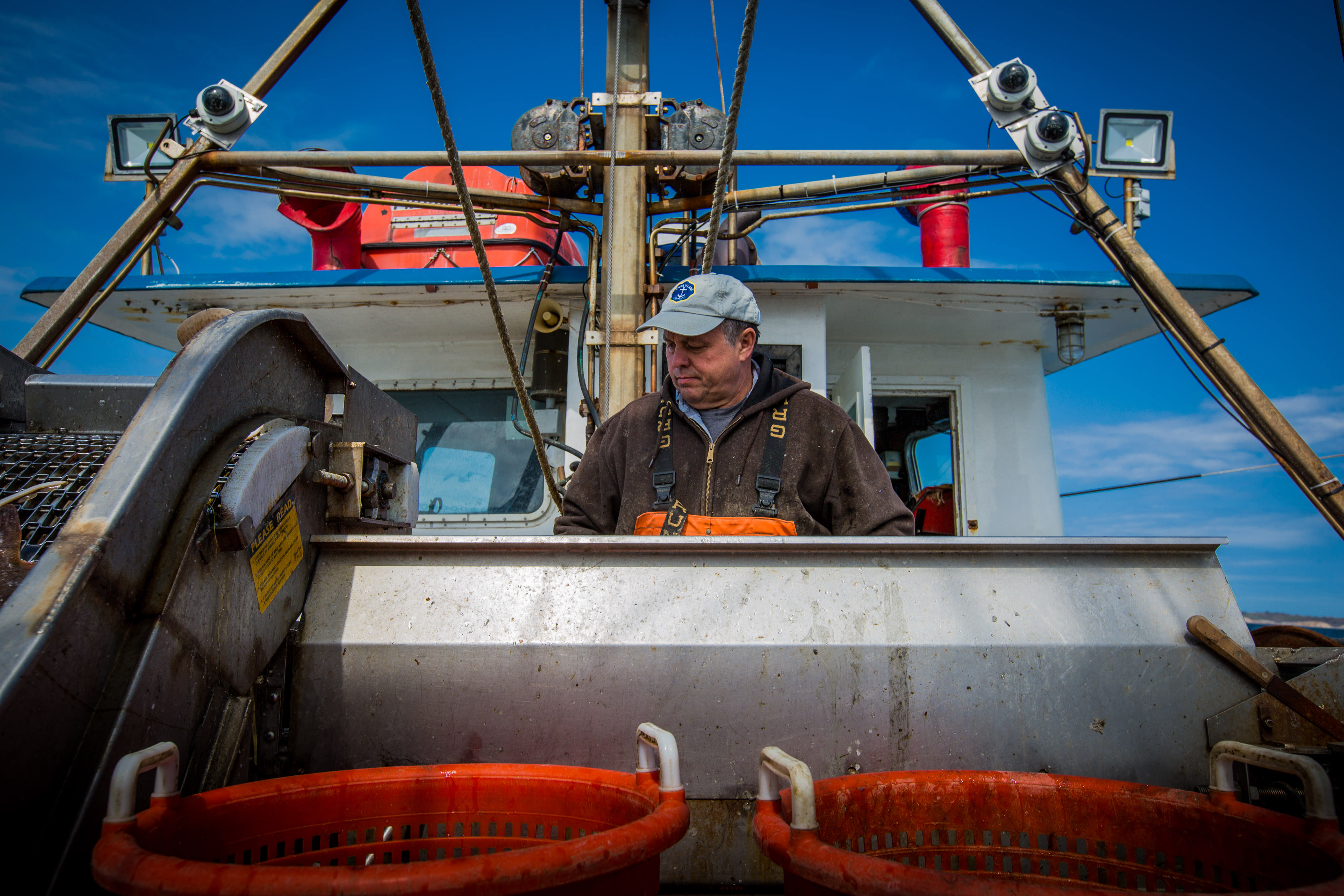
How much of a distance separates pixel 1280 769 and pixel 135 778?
1.54m

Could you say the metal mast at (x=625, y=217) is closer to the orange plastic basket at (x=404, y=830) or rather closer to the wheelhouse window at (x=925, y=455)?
the orange plastic basket at (x=404, y=830)

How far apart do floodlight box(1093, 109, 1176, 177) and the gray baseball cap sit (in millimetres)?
2026

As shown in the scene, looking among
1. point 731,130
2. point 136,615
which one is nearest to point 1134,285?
point 731,130

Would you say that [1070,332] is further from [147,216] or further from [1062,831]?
[147,216]

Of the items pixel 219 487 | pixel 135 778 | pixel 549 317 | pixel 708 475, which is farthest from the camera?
pixel 549 317

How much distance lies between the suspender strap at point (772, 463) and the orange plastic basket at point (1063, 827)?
92 centimetres

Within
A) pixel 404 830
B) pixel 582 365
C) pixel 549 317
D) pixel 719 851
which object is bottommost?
pixel 719 851

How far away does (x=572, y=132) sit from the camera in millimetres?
3682

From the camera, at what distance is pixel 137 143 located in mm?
3334

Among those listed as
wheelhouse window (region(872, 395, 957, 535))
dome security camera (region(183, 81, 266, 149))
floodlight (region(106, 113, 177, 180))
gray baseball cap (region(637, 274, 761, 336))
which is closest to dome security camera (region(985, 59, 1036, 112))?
gray baseball cap (region(637, 274, 761, 336))

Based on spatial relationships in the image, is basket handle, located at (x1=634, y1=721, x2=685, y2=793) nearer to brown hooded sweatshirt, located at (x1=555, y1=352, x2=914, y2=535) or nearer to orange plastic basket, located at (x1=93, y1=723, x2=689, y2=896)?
orange plastic basket, located at (x1=93, y1=723, x2=689, y2=896)

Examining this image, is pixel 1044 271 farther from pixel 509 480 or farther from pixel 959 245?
pixel 509 480

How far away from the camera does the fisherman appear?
2059 millimetres

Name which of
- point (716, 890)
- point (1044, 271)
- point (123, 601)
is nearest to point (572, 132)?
point (1044, 271)
